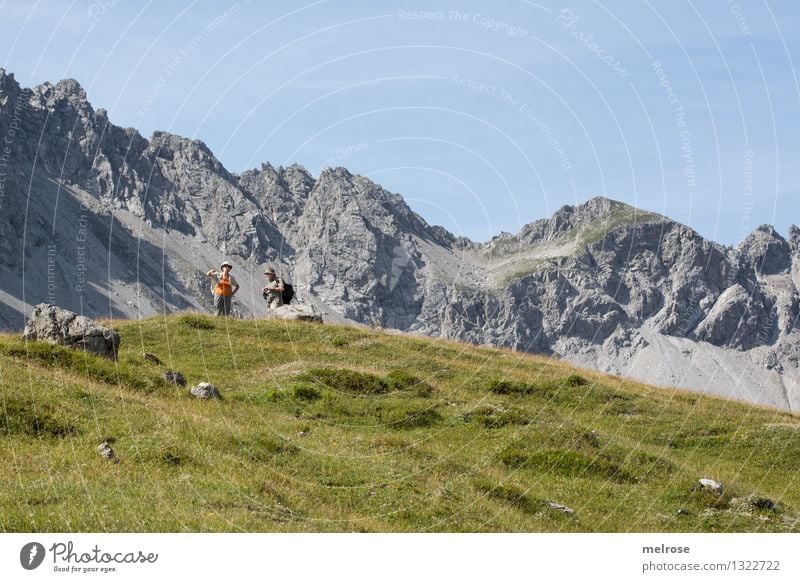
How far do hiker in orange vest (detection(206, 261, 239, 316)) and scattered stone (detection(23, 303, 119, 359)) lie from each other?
13.5m

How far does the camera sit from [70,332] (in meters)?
31.1

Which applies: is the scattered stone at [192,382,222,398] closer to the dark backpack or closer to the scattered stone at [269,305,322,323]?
the scattered stone at [269,305,322,323]

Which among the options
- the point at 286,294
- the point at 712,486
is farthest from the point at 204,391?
the point at 286,294

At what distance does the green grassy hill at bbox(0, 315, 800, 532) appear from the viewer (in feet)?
57.1

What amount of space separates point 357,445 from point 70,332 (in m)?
12.0

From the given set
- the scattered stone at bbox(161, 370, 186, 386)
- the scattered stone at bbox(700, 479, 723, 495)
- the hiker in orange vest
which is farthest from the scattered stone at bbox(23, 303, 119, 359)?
the scattered stone at bbox(700, 479, 723, 495)

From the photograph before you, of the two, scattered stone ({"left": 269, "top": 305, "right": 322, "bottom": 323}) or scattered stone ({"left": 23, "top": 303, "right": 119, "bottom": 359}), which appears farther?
scattered stone ({"left": 269, "top": 305, "right": 322, "bottom": 323})

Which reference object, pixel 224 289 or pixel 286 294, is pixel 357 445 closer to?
pixel 224 289

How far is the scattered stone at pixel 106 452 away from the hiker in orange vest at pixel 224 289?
84.5 ft

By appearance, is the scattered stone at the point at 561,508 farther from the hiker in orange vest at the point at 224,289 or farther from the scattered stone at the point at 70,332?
the hiker in orange vest at the point at 224,289

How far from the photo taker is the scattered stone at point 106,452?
19109mm

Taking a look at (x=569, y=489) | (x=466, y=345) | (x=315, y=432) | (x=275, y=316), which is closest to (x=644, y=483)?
(x=569, y=489)
